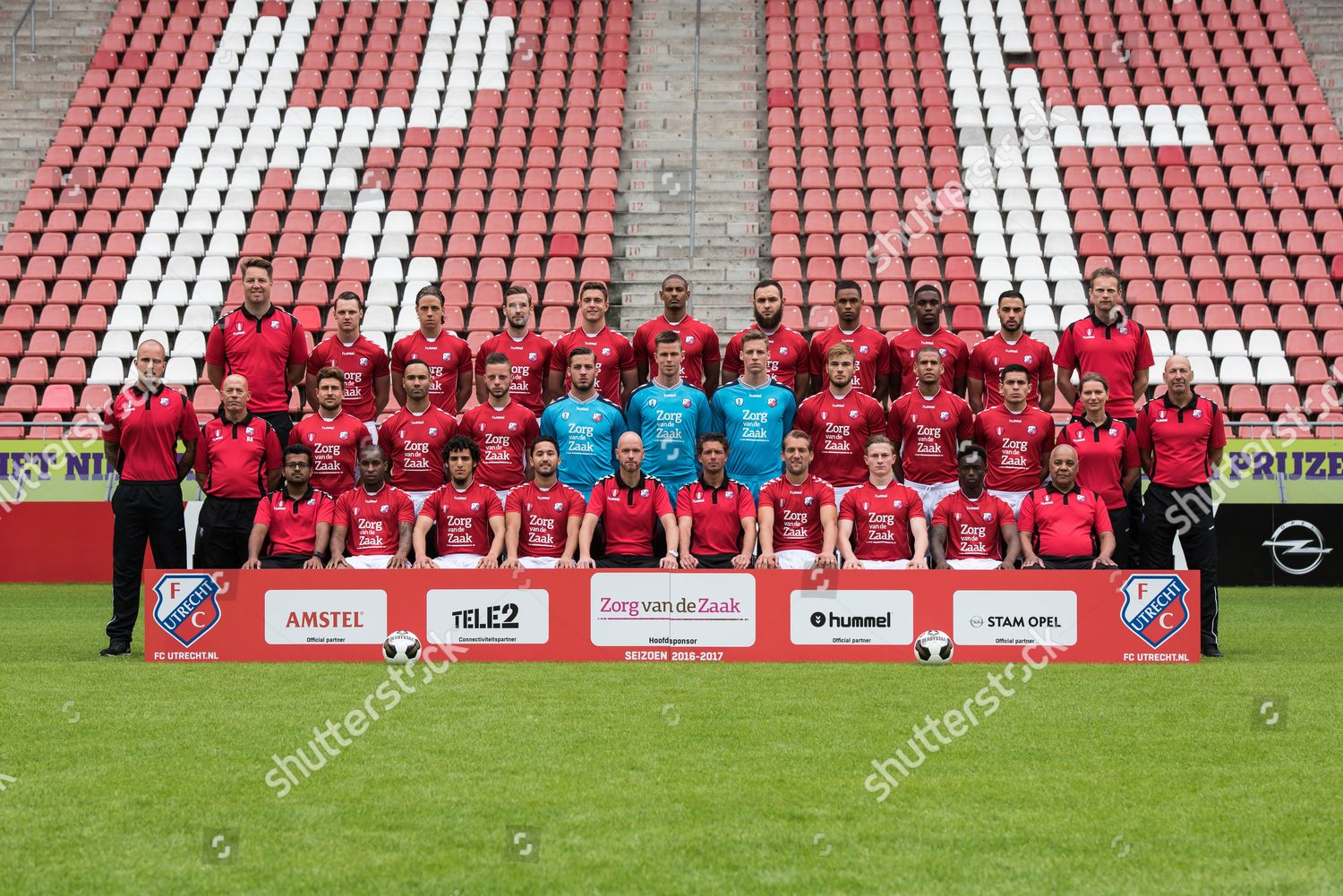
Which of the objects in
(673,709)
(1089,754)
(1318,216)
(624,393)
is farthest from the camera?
(1318,216)

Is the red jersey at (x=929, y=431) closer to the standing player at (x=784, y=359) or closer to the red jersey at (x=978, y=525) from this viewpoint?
the red jersey at (x=978, y=525)

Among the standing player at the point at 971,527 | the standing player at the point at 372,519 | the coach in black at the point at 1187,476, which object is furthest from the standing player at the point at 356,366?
the coach in black at the point at 1187,476

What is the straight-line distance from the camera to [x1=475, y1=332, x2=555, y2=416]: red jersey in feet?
37.2

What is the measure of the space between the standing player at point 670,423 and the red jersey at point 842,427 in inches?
31.8

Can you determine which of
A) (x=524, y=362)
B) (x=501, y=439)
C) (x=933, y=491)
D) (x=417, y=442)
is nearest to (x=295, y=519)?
(x=417, y=442)

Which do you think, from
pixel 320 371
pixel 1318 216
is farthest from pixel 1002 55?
pixel 320 371

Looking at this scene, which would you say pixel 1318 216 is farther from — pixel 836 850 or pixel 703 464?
pixel 836 850

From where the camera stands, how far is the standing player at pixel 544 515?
33.3 feet

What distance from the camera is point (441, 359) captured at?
11.4m

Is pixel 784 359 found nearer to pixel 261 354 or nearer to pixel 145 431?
pixel 261 354

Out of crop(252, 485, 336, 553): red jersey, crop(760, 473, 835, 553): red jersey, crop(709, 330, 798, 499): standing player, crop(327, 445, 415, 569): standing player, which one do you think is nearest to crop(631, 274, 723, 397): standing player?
crop(709, 330, 798, 499): standing player

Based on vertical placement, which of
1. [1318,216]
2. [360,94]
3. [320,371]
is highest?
[360,94]

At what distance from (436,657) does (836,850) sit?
212 inches

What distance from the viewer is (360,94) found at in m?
23.3
